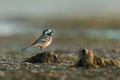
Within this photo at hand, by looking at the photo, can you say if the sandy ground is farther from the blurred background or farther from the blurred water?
the blurred water

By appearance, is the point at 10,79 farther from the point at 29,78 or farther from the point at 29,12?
the point at 29,12

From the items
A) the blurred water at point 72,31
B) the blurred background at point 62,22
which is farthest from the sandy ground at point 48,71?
the blurred water at point 72,31

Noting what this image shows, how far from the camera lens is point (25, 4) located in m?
47.1

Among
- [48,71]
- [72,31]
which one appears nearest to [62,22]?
[72,31]

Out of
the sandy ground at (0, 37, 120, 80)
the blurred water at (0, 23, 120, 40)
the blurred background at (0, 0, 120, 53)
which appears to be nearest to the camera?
the sandy ground at (0, 37, 120, 80)

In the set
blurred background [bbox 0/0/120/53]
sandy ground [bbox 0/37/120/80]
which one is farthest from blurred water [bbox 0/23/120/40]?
sandy ground [bbox 0/37/120/80]

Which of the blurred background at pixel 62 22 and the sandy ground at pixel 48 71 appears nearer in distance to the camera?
the sandy ground at pixel 48 71

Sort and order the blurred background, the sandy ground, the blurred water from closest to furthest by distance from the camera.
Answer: the sandy ground < the blurred background < the blurred water

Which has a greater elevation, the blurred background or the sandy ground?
the blurred background

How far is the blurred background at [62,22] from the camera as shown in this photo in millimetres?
26709

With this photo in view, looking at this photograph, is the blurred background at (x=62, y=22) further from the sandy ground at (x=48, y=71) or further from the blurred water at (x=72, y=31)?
the sandy ground at (x=48, y=71)

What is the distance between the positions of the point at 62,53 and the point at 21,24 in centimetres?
1348

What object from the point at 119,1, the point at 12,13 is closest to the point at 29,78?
the point at 12,13

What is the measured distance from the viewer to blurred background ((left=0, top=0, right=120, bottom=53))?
1052 inches
